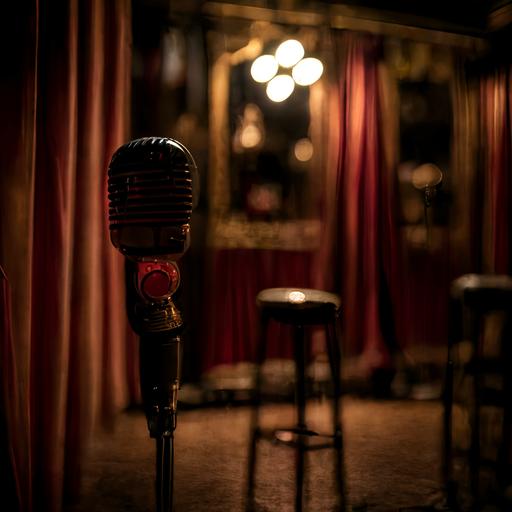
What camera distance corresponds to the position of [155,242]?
1.28 meters

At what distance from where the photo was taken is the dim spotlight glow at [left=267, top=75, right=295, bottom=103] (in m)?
3.62

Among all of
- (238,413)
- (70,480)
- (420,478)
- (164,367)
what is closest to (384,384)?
(238,413)

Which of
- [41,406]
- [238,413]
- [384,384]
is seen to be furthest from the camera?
[384,384]

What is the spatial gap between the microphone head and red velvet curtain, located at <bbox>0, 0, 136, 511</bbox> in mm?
461

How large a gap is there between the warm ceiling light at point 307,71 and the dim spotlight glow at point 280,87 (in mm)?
51

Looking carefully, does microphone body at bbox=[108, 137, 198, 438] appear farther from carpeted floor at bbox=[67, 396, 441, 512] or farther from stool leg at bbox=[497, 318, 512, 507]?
stool leg at bbox=[497, 318, 512, 507]

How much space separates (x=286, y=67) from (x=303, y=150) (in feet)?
1.80

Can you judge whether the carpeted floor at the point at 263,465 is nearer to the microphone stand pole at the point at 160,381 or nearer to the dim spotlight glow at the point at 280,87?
the microphone stand pole at the point at 160,381

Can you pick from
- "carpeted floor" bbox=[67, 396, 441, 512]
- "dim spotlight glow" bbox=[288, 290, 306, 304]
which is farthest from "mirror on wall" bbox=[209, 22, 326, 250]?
"dim spotlight glow" bbox=[288, 290, 306, 304]

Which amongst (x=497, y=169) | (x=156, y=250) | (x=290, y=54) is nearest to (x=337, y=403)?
(x=156, y=250)

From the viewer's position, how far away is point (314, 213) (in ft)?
12.1

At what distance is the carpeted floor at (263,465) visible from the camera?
1973mm

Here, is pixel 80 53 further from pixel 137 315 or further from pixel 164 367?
pixel 164 367

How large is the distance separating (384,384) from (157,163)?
9.34 feet
